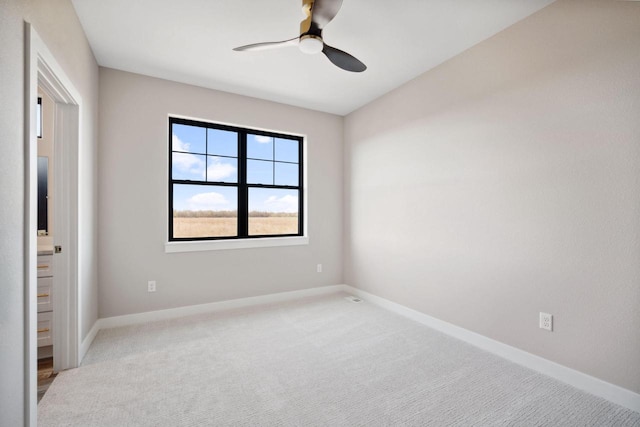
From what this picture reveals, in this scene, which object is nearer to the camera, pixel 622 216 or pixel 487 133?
pixel 622 216

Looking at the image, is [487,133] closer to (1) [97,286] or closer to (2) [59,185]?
(2) [59,185]

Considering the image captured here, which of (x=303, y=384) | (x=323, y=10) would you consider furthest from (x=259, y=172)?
(x=303, y=384)

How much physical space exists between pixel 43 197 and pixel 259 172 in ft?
7.35

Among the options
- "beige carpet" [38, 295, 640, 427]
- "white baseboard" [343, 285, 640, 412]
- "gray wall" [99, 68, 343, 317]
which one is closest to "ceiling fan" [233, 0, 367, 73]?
"gray wall" [99, 68, 343, 317]

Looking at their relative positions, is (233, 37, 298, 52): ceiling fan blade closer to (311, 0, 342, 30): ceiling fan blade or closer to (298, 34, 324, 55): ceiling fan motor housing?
(298, 34, 324, 55): ceiling fan motor housing

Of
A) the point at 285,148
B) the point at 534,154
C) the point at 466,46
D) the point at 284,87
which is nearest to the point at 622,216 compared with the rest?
the point at 534,154

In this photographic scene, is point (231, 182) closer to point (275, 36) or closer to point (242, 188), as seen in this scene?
point (242, 188)

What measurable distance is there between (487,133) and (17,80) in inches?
122

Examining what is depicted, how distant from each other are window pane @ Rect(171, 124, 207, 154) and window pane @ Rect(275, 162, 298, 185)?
3.29ft

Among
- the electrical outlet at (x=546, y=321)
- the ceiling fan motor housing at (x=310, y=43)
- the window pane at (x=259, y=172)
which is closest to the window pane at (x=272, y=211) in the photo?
the window pane at (x=259, y=172)

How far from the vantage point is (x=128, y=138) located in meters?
3.11

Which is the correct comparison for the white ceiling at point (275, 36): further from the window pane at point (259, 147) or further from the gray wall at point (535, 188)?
the window pane at point (259, 147)

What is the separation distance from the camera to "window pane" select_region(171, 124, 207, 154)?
3472 millimetres

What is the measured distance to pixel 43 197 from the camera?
2904mm
